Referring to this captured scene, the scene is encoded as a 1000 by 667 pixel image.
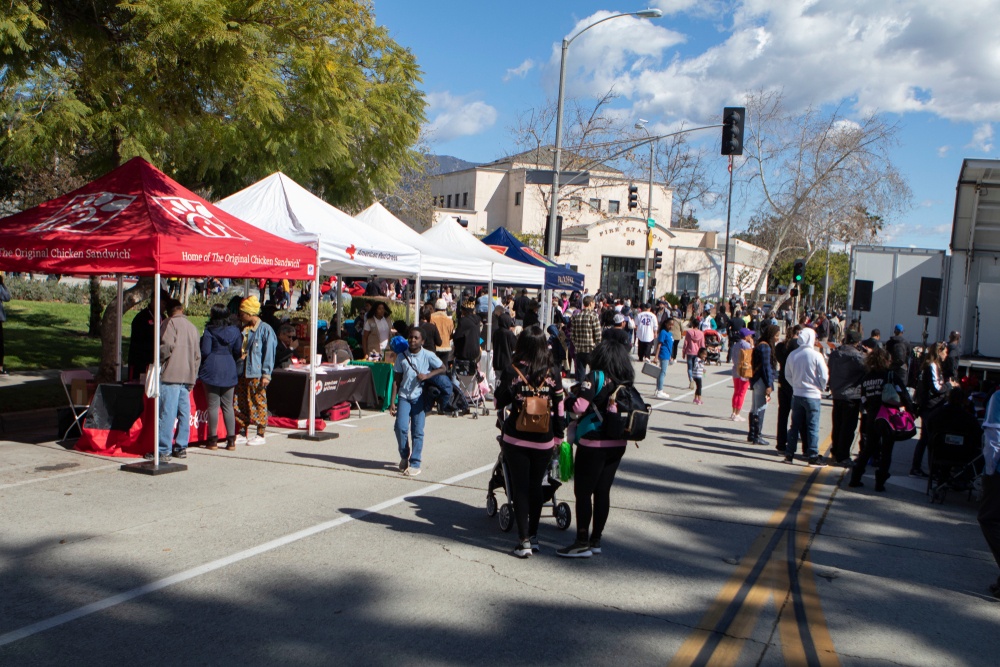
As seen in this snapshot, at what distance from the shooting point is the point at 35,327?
21.8 metres

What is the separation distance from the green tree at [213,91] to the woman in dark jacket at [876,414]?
8.07 metres

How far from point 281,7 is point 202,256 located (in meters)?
3.95

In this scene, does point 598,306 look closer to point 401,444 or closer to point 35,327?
point 35,327

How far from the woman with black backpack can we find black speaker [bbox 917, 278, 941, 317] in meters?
9.88

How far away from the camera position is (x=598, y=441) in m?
6.57

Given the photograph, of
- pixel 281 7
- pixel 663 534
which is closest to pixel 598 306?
pixel 281 7

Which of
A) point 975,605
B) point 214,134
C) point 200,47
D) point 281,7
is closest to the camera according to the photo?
point 975,605

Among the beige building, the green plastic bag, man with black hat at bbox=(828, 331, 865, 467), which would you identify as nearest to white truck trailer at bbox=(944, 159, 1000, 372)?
man with black hat at bbox=(828, 331, 865, 467)

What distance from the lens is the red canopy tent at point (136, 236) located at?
29.7ft

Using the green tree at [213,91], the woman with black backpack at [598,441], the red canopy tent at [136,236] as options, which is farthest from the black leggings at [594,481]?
the green tree at [213,91]

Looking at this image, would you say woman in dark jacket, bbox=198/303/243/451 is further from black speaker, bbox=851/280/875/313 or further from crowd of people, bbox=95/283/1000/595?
black speaker, bbox=851/280/875/313

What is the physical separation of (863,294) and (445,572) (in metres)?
13.5

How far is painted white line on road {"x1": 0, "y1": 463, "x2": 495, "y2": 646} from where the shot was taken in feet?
16.7

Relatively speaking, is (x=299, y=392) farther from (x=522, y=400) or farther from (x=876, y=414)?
(x=876, y=414)
